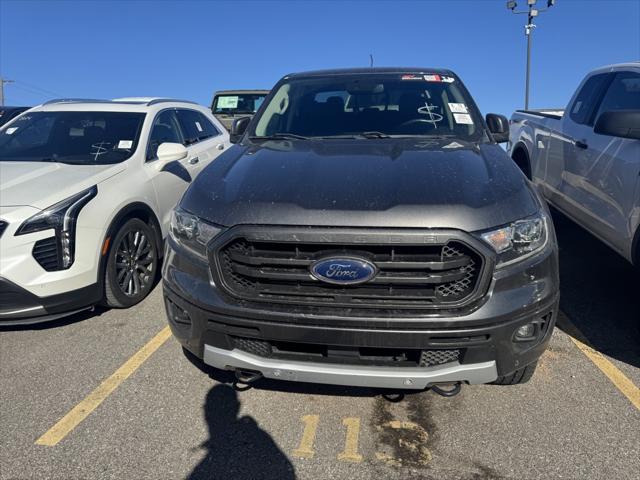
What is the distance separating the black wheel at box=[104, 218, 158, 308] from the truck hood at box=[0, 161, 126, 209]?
1.55ft

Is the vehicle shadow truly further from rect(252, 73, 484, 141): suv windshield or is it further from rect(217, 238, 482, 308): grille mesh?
rect(217, 238, 482, 308): grille mesh

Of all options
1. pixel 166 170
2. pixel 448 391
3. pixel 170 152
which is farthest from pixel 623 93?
pixel 166 170

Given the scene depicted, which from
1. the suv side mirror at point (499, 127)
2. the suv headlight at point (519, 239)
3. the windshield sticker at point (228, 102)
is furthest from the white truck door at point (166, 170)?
the windshield sticker at point (228, 102)

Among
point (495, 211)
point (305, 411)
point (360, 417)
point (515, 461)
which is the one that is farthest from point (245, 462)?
point (495, 211)

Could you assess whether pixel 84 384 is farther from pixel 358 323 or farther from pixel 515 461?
pixel 515 461

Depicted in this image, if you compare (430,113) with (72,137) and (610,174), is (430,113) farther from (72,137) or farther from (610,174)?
(72,137)

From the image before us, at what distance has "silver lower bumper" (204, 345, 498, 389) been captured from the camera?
7.29 feet

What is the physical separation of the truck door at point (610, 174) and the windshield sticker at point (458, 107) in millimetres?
1183

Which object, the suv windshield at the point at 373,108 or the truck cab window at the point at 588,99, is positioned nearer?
the suv windshield at the point at 373,108

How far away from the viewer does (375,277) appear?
2.17 metres

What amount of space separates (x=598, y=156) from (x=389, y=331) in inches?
120

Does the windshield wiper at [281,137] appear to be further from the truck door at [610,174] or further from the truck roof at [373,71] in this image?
the truck door at [610,174]

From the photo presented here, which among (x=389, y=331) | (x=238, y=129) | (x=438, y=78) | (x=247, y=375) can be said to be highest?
(x=438, y=78)

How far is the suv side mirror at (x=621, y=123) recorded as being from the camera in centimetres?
323
